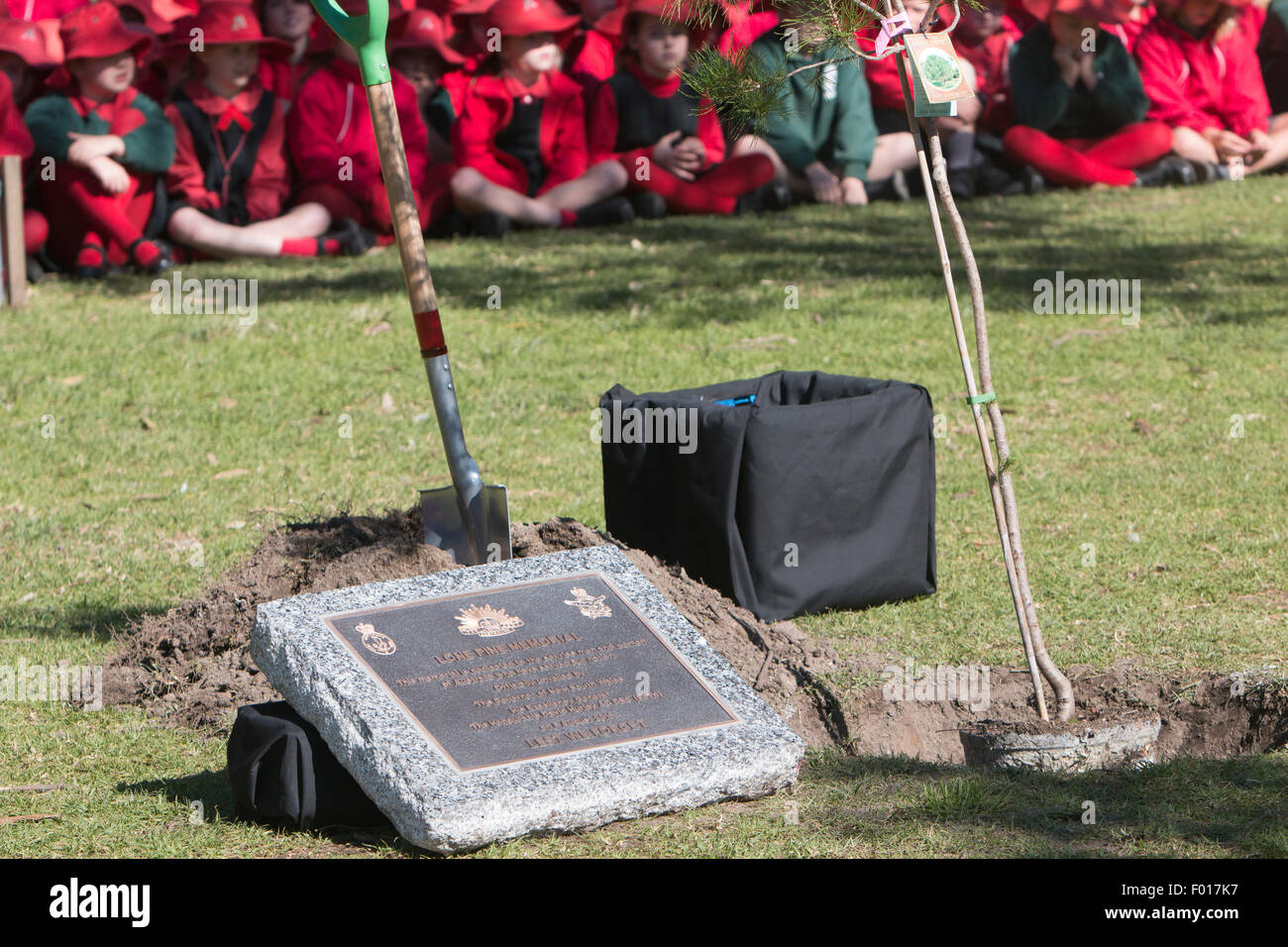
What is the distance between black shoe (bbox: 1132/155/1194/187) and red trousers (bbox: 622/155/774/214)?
3336 mm

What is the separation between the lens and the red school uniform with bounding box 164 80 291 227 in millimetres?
10797

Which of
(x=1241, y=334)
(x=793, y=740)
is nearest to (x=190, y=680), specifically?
(x=793, y=740)

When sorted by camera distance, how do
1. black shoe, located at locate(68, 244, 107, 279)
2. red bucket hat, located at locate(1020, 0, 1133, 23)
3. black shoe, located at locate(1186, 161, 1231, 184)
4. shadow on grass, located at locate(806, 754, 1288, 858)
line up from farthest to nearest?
1. black shoe, located at locate(1186, 161, 1231, 184)
2. red bucket hat, located at locate(1020, 0, 1133, 23)
3. black shoe, located at locate(68, 244, 107, 279)
4. shadow on grass, located at locate(806, 754, 1288, 858)

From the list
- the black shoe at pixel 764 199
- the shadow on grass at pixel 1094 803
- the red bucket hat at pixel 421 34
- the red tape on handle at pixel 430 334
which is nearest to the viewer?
the shadow on grass at pixel 1094 803

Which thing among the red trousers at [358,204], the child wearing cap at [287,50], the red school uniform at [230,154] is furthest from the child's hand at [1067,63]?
the red school uniform at [230,154]

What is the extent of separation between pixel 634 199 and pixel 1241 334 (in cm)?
484

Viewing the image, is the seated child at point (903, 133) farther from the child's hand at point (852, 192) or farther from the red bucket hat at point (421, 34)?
the red bucket hat at point (421, 34)

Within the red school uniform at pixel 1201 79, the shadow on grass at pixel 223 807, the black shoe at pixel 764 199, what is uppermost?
the red school uniform at pixel 1201 79

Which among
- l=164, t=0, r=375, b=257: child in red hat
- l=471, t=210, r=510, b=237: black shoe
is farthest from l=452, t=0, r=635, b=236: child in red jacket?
l=164, t=0, r=375, b=257: child in red hat

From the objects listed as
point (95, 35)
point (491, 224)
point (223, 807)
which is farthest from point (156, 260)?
point (223, 807)

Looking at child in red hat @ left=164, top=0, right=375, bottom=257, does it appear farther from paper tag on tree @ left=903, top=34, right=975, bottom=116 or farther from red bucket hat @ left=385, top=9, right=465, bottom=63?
paper tag on tree @ left=903, top=34, right=975, bottom=116

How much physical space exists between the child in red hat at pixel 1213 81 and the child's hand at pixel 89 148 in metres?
8.50

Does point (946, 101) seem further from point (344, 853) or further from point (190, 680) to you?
point (190, 680)

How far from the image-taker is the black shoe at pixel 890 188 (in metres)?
12.4
